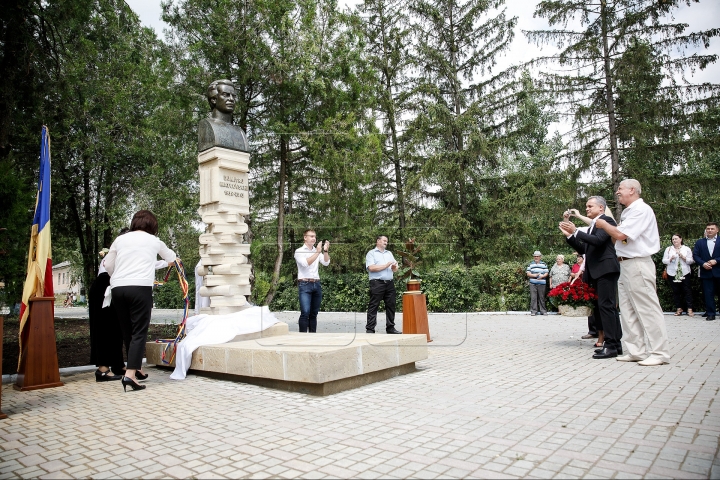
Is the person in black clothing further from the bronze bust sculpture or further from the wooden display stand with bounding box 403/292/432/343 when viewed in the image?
the wooden display stand with bounding box 403/292/432/343

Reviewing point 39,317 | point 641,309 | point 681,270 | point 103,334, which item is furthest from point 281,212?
point 641,309

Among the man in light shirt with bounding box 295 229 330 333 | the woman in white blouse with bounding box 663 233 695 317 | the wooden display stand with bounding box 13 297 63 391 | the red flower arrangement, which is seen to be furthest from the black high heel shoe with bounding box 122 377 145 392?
the woman in white blouse with bounding box 663 233 695 317

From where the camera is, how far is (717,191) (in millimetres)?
16188

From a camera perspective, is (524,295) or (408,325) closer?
(408,325)

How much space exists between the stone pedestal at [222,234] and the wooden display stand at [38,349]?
2.05 meters

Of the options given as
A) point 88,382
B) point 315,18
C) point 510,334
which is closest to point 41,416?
point 88,382

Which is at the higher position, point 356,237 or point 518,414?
point 356,237

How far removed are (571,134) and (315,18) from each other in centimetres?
1078

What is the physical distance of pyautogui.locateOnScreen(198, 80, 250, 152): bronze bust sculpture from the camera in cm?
713

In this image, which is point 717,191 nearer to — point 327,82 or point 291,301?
point 327,82

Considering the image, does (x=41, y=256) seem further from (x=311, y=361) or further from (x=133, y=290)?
(x=311, y=361)

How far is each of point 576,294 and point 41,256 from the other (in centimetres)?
766

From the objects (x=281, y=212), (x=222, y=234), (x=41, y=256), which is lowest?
(x=41, y=256)

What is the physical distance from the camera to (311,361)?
460cm
